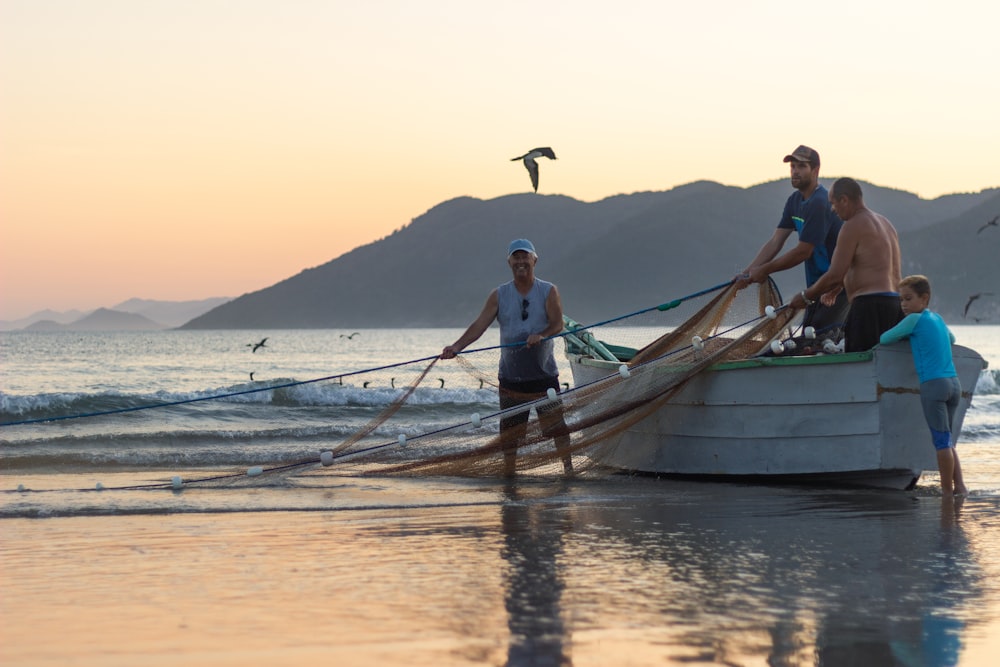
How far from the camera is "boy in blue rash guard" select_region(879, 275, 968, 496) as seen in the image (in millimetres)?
7715

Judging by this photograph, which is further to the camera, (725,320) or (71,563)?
(725,320)

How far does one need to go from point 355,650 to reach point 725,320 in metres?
5.86

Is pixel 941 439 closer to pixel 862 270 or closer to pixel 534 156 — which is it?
pixel 862 270

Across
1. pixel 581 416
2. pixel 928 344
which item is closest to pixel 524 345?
pixel 581 416

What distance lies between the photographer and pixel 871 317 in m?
8.19

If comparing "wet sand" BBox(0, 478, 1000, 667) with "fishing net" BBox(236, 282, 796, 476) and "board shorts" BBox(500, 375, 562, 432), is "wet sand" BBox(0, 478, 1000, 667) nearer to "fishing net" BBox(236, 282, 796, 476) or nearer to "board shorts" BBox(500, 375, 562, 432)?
"fishing net" BBox(236, 282, 796, 476)

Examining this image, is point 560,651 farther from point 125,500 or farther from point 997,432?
point 997,432

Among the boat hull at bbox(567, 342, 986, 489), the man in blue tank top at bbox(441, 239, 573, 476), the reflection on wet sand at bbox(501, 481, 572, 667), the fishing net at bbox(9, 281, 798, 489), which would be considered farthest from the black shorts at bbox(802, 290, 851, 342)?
the reflection on wet sand at bbox(501, 481, 572, 667)

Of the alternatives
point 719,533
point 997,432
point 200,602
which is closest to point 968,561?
point 719,533

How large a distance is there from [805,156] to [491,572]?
15.1ft

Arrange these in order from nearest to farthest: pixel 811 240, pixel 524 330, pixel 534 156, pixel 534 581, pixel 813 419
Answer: pixel 534 581, pixel 813 419, pixel 811 240, pixel 524 330, pixel 534 156

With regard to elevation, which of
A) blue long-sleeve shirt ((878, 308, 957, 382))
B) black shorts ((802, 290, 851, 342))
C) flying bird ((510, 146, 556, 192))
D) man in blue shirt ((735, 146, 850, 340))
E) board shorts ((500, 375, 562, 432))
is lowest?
board shorts ((500, 375, 562, 432))

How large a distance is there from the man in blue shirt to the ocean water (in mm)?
1346

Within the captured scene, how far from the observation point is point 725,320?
369 inches
